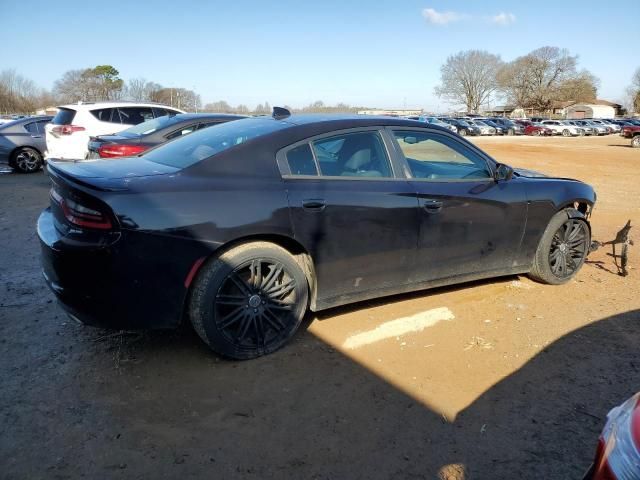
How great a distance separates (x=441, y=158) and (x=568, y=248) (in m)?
1.61

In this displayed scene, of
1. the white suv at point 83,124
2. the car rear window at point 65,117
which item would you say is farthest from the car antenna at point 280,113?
the car rear window at point 65,117

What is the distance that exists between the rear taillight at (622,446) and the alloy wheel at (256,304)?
6.66 ft

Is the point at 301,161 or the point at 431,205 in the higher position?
the point at 301,161

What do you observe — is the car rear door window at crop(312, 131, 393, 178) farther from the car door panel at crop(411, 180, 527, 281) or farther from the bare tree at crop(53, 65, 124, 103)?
the bare tree at crop(53, 65, 124, 103)

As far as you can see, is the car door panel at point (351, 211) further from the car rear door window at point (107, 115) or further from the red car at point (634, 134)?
the red car at point (634, 134)

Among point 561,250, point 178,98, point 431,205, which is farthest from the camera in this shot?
point 178,98

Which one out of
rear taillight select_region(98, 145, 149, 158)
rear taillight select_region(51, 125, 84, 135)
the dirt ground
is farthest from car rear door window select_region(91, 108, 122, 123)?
the dirt ground

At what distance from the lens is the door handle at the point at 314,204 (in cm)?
321

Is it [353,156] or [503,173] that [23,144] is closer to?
[353,156]

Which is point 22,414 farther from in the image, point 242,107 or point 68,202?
point 242,107

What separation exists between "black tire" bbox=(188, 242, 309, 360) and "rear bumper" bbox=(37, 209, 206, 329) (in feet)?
0.46

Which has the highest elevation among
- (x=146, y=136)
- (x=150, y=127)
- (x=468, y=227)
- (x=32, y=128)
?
(x=150, y=127)

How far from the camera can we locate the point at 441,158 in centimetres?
415

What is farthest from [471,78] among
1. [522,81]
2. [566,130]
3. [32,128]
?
[32,128]
